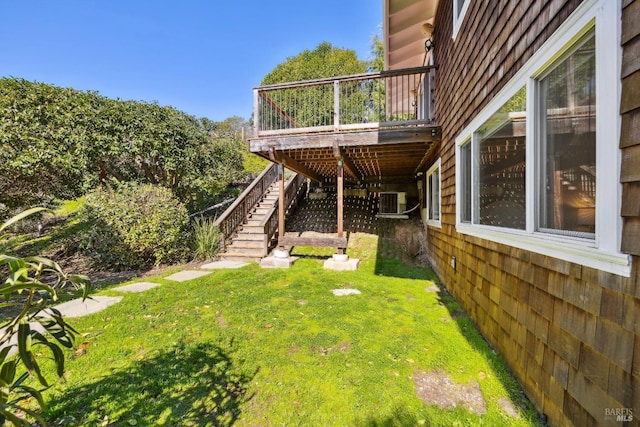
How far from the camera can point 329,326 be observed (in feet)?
10.8

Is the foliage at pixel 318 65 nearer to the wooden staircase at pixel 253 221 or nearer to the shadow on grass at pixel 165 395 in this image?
the wooden staircase at pixel 253 221

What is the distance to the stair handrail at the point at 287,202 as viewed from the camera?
7.36m

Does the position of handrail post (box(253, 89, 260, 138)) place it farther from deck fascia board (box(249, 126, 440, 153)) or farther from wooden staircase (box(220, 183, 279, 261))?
wooden staircase (box(220, 183, 279, 261))

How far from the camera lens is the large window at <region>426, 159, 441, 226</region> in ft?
18.6

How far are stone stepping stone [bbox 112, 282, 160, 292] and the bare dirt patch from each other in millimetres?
4243

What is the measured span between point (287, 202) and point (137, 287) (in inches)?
203

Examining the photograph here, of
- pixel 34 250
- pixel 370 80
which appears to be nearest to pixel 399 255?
pixel 370 80

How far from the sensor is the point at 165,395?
6.98 ft

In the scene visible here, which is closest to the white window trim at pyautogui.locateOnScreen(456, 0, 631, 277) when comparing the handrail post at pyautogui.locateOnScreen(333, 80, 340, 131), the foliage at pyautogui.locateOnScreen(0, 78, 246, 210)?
the handrail post at pyautogui.locateOnScreen(333, 80, 340, 131)

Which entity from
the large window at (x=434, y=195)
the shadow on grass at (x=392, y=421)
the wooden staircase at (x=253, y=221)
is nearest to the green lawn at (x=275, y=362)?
the shadow on grass at (x=392, y=421)

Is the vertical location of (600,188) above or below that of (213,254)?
above

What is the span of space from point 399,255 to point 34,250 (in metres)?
10.7

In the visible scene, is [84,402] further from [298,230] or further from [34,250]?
[34,250]

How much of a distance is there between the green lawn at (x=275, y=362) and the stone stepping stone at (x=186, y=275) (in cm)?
84
